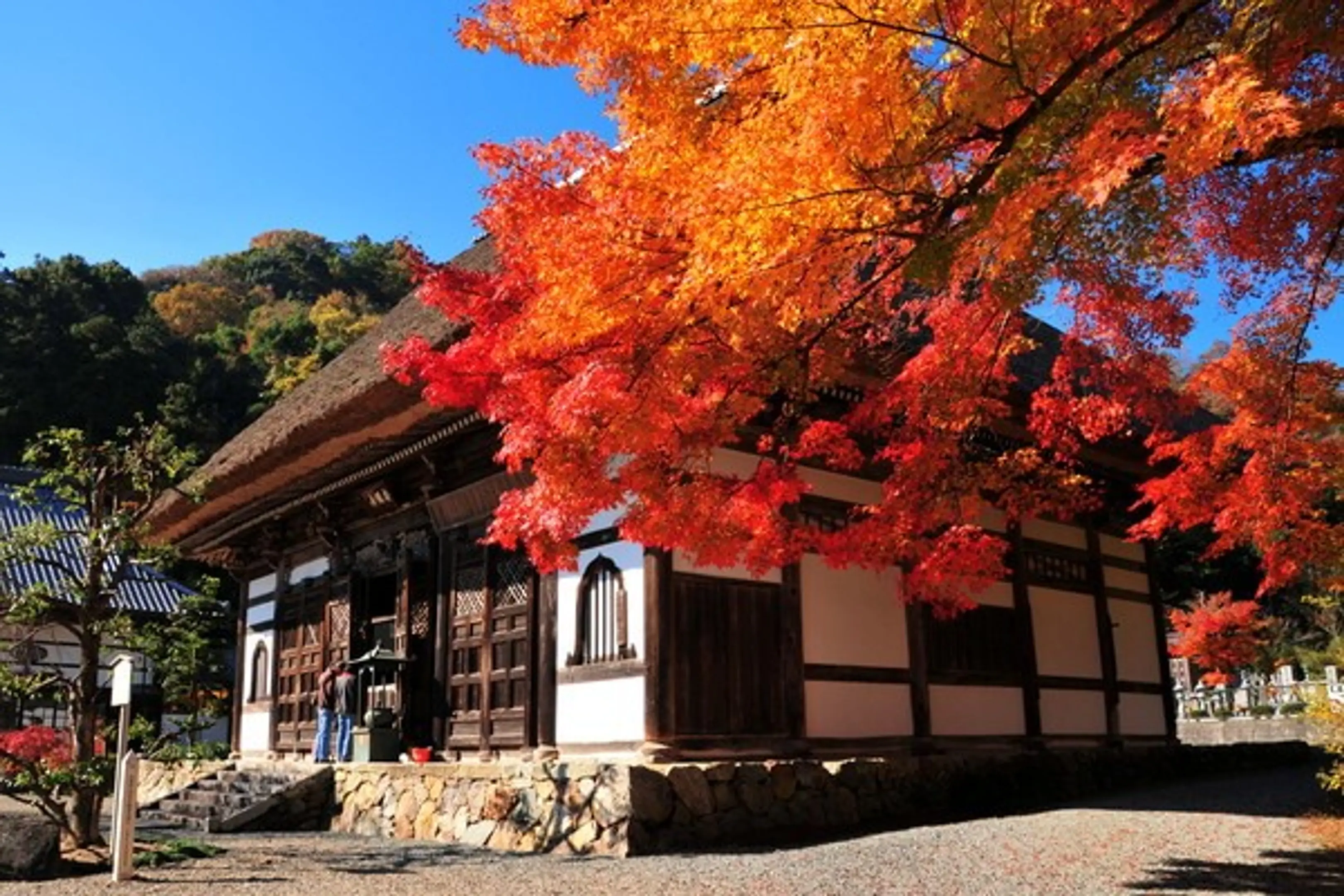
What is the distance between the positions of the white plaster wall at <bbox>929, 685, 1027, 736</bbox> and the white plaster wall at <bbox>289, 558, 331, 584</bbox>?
7.35 metres

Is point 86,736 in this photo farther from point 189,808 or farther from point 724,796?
point 724,796

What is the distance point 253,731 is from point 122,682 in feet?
27.1

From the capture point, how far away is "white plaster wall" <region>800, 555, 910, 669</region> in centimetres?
897

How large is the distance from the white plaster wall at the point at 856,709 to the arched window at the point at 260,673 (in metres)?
8.66

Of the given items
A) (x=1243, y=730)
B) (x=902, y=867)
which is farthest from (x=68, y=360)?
(x=902, y=867)

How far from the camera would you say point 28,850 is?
6.62 m

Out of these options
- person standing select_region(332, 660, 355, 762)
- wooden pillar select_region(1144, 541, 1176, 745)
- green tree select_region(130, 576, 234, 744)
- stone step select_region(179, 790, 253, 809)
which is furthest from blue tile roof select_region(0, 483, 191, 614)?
wooden pillar select_region(1144, 541, 1176, 745)

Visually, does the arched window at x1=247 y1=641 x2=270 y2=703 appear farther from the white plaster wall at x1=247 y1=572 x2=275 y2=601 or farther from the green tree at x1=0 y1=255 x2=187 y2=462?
the green tree at x1=0 y1=255 x2=187 y2=462

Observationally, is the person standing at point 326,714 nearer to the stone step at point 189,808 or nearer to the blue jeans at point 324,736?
the blue jeans at point 324,736

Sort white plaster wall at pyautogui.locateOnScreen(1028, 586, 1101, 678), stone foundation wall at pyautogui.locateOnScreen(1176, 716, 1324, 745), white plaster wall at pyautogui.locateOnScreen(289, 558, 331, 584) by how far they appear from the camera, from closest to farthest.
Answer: white plaster wall at pyautogui.locateOnScreen(1028, 586, 1101, 678) → white plaster wall at pyautogui.locateOnScreen(289, 558, 331, 584) → stone foundation wall at pyautogui.locateOnScreen(1176, 716, 1324, 745)

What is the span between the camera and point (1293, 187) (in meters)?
5.52

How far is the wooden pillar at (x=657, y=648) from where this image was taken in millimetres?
7816

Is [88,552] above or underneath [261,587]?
underneath

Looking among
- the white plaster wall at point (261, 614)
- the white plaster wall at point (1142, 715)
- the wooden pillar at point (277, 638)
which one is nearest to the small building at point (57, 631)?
the white plaster wall at point (261, 614)
